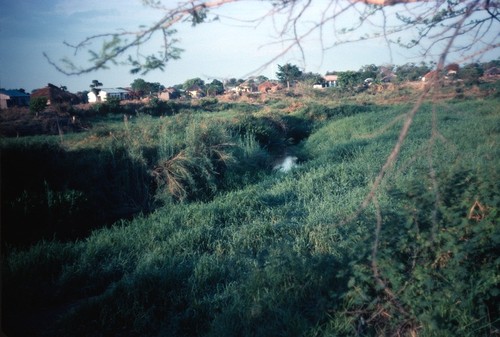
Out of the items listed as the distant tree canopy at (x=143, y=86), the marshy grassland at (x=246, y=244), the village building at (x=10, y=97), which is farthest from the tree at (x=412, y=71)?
the village building at (x=10, y=97)

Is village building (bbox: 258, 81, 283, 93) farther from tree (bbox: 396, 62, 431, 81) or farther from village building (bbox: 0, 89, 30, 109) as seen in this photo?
village building (bbox: 0, 89, 30, 109)

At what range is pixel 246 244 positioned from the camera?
4.61 m

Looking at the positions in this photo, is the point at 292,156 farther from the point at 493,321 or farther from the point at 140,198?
the point at 493,321

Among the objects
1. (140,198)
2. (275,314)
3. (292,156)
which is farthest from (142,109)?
(275,314)

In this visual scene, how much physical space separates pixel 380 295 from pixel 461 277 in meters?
0.63

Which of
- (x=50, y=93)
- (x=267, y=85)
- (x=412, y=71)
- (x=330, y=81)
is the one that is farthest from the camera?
(x=330, y=81)

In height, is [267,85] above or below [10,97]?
below

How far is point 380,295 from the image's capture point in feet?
9.07

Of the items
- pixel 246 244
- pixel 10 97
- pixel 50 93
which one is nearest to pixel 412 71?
pixel 246 244

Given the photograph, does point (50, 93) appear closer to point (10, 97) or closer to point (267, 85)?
point (10, 97)

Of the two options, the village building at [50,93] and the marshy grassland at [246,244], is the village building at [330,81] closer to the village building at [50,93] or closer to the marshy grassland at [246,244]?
the marshy grassland at [246,244]

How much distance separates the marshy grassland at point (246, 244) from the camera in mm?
2549

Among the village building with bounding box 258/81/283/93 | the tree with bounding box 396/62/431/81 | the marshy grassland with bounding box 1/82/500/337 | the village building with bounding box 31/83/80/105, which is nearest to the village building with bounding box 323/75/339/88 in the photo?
the marshy grassland with bounding box 1/82/500/337

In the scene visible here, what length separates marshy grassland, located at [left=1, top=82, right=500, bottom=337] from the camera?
2549 mm
